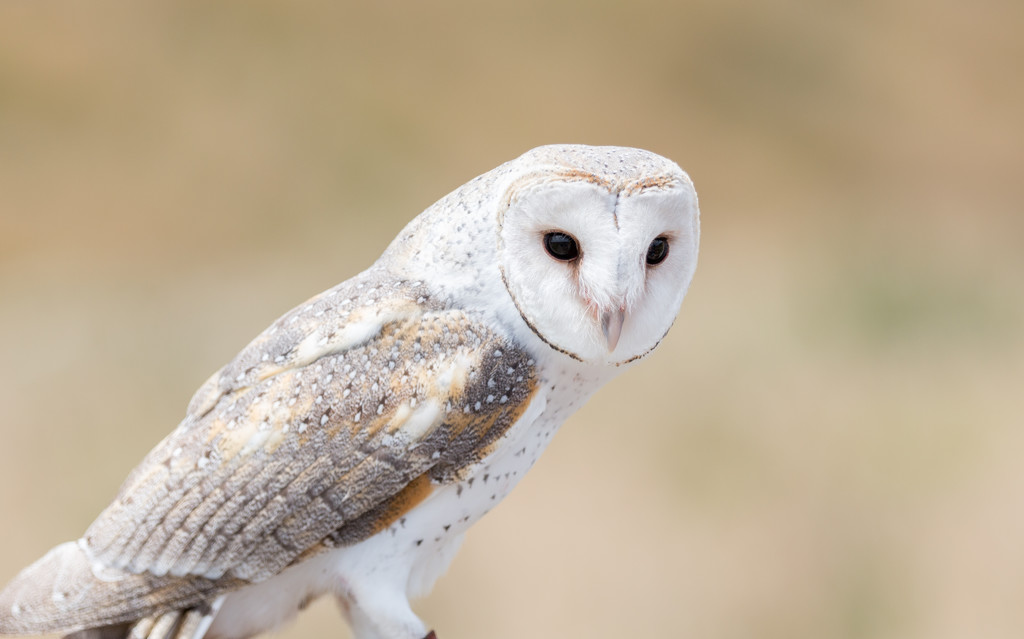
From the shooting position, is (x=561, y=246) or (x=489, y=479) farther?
(x=489, y=479)

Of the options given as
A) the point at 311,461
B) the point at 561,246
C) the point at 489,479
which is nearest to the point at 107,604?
the point at 311,461

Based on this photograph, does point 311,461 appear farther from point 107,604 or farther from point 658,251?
point 658,251

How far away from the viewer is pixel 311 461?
1.09 meters

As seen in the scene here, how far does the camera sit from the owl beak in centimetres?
99

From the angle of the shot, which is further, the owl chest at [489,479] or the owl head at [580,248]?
the owl chest at [489,479]

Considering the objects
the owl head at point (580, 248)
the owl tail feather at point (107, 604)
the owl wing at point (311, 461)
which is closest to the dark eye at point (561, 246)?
the owl head at point (580, 248)

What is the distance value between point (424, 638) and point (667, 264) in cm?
56

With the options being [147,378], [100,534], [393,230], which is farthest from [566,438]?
[100,534]

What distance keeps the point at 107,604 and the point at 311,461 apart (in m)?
0.31

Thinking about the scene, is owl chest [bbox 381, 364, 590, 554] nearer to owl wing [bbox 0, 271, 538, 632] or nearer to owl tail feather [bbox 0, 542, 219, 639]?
owl wing [bbox 0, 271, 538, 632]

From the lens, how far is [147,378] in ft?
9.73

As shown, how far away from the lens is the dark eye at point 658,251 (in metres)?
1.02

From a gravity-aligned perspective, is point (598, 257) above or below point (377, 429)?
above

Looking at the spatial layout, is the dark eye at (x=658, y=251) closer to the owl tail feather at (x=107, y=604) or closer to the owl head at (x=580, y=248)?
the owl head at (x=580, y=248)
